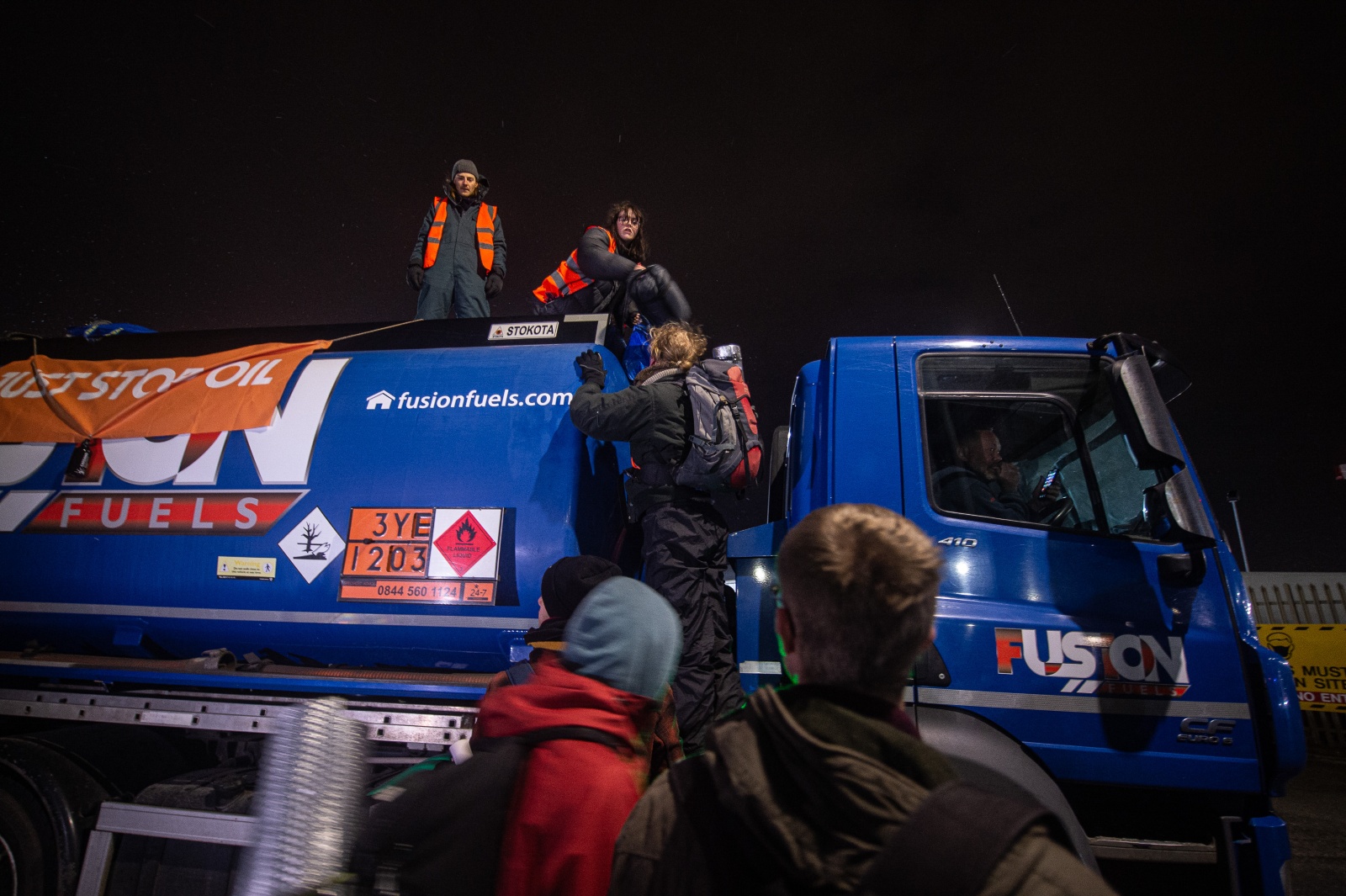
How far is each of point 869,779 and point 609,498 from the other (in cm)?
275

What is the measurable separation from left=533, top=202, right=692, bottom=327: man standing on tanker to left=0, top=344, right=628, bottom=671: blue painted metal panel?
3.72 ft

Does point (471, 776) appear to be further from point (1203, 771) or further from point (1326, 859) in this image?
point (1326, 859)

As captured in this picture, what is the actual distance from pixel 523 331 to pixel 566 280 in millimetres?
1542

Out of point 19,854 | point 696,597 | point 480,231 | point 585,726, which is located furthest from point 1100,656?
point 480,231

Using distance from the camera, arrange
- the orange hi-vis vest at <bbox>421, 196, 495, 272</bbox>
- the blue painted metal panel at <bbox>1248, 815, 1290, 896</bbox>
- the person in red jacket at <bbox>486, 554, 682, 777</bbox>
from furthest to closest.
→ the orange hi-vis vest at <bbox>421, 196, 495, 272</bbox> < the blue painted metal panel at <bbox>1248, 815, 1290, 896</bbox> < the person in red jacket at <bbox>486, 554, 682, 777</bbox>

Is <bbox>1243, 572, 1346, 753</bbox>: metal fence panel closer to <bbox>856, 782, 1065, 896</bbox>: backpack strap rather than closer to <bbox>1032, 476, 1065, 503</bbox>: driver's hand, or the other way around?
<bbox>1032, 476, 1065, 503</bbox>: driver's hand

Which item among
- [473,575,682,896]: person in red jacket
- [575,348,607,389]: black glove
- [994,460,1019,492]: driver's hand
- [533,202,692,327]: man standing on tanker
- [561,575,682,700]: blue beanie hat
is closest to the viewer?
[473,575,682,896]: person in red jacket

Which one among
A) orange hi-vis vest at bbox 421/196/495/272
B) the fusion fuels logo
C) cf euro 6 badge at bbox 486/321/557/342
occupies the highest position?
orange hi-vis vest at bbox 421/196/495/272

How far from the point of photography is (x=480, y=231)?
5.38 m

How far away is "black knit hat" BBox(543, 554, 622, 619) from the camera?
2570 mm

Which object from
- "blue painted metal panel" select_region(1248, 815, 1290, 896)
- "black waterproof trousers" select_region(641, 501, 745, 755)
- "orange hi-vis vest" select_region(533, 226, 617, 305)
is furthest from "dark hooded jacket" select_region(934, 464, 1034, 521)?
"orange hi-vis vest" select_region(533, 226, 617, 305)

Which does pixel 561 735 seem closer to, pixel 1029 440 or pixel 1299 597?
pixel 1029 440

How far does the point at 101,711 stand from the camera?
3025mm

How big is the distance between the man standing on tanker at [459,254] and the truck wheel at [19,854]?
3.56 m
